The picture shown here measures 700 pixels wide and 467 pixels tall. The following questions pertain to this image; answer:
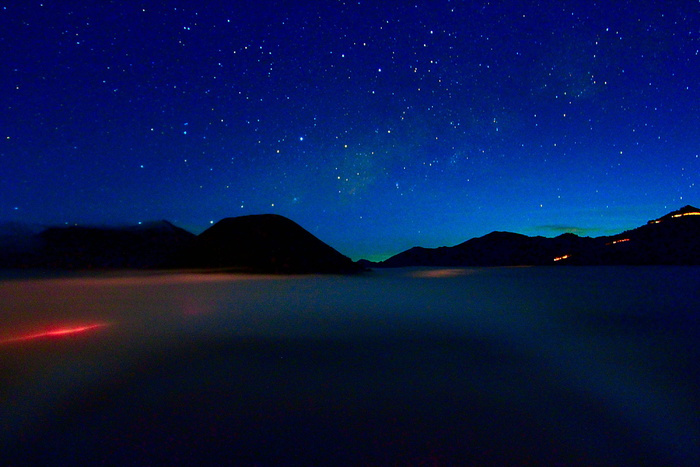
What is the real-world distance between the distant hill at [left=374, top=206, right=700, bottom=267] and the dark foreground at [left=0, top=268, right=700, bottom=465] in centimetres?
13287

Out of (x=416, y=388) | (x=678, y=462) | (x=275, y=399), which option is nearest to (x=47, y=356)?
(x=275, y=399)

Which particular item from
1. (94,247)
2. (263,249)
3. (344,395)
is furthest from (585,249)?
(94,247)

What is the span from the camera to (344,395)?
5.41 m

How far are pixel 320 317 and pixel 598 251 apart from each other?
14321 cm

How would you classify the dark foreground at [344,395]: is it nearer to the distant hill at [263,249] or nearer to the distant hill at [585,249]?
the distant hill at [263,249]

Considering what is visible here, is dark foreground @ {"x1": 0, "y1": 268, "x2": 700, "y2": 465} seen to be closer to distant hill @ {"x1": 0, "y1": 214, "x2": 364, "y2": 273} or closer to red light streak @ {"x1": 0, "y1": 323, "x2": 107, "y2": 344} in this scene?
red light streak @ {"x1": 0, "y1": 323, "x2": 107, "y2": 344}

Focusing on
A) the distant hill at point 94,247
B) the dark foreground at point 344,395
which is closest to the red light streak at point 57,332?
the dark foreground at point 344,395

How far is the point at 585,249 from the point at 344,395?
162m

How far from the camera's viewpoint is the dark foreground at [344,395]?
3.91 metres

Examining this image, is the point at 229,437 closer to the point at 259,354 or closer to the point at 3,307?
the point at 259,354

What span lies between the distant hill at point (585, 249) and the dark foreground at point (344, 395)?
436ft

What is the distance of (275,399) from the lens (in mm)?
5184

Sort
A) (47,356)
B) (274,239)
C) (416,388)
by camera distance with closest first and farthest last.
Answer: (416,388), (47,356), (274,239)

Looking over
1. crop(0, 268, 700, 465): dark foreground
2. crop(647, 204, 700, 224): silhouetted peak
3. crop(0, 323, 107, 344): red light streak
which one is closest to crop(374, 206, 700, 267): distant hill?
crop(647, 204, 700, 224): silhouetted peak
